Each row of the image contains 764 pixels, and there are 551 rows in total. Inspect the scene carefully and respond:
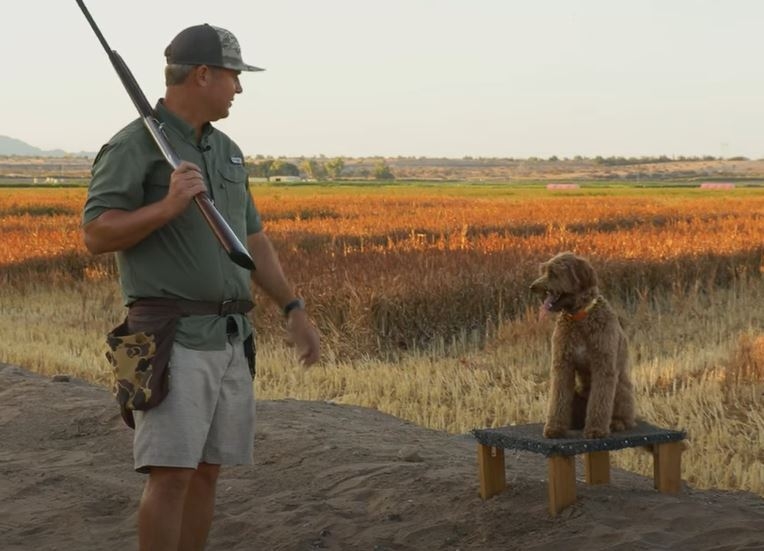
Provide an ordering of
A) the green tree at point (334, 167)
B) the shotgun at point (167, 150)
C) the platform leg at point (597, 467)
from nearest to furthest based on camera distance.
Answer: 1. the shotgun at point (167, 150)
2. the platform leg at point (597, 467)
3. the green tree at point (334, 167)

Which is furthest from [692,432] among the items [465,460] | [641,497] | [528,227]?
[528,227]

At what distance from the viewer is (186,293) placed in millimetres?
4277

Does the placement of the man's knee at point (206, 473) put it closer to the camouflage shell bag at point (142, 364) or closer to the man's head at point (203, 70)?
the camouflage shell bag at point (142, 364)

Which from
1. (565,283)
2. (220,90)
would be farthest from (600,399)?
(220,90)

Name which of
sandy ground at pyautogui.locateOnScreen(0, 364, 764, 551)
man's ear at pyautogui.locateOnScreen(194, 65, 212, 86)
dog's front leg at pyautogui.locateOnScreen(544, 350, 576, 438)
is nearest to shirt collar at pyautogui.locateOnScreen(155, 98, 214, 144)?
man's ear at pyautogui.locateOnScreen(194, 65, 212, 86)

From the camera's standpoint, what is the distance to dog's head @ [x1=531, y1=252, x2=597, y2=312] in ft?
17.1

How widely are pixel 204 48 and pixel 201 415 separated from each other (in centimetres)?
125

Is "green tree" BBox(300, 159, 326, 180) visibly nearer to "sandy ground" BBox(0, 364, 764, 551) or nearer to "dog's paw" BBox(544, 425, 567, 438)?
"sandy ground" BBox(0, 364, 764, 551)

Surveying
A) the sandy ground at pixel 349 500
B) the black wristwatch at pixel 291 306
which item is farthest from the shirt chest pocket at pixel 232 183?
the sandy ground at pixel 349 500

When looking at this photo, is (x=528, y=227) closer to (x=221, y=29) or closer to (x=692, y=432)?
(x=692, y=432)

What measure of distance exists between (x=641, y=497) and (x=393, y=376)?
527 cm

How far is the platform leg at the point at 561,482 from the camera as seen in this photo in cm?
534

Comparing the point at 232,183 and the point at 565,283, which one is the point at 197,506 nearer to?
the point at 232,183

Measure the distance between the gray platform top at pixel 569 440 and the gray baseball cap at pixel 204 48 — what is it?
6.82ft
